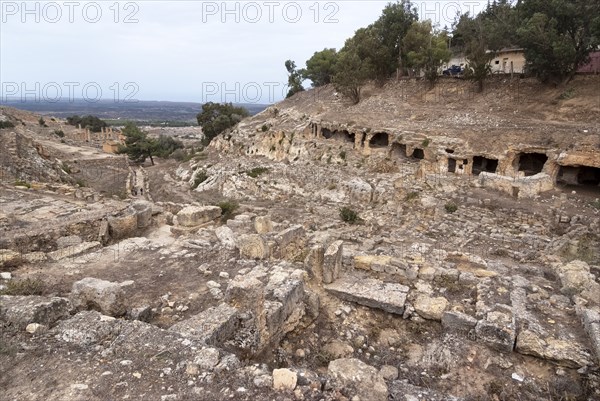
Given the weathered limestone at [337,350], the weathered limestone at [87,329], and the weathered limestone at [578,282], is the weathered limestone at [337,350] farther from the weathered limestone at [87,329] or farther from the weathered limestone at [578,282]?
the weathered limestone at [578,282]

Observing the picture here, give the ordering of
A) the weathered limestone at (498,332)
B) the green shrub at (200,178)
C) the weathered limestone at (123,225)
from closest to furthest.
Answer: the weathered limestone at (498,332)
the weathered limestone at (123,225)
the green shrub at (200,178)

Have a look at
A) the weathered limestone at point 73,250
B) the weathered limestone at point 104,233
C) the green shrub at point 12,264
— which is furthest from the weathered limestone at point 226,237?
the green shrub at point 12,264

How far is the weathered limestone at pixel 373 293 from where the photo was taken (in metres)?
6.31

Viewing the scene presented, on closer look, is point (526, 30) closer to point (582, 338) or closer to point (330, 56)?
point (582, 338)

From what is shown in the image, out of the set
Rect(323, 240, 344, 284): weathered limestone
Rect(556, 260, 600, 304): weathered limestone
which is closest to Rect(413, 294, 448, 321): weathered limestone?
Rect(323, 240, 344, 284): weathered limestone

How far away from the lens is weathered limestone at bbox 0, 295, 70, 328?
477 centimetres

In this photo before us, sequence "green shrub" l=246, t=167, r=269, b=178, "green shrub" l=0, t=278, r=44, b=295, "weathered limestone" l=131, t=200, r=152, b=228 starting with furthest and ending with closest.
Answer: "green shrub" l=246, t=167, r=269, b=178, "weathered limestone" l=131, t=200, r=152, b=228, "green shrub" l=0, t=278, r=44, b=295

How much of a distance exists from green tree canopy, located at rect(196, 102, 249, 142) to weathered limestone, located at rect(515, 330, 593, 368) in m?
37.4

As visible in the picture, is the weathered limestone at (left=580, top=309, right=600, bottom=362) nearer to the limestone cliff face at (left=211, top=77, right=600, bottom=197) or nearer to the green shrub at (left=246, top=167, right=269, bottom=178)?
the limestone cliff face at (left=211, top=77, right=600, bottom=197)

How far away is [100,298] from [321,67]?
36.8 metres

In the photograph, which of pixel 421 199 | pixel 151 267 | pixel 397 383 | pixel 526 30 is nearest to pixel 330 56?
pixel 526 30

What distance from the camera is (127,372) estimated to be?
3953 mm

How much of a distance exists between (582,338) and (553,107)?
56.7 ft

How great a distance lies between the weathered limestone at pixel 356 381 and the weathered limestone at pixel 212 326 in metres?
1.57
